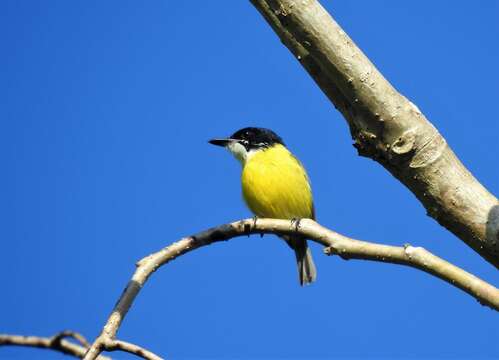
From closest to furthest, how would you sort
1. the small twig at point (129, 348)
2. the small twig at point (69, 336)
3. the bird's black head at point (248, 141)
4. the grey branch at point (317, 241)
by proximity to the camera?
1. the grey branch at point (317, 241)
2. the small twig at point (129, 348)
3. the small twig at point (69, 336)
4. the bird's black head at point (248, 141)

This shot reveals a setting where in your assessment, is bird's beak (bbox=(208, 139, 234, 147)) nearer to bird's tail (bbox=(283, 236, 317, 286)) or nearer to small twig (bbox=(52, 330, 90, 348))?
bird's tail (bbox=(283, 236, 317, 286))

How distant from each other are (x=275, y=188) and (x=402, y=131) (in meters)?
4.51

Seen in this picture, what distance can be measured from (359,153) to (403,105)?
34 centimetres

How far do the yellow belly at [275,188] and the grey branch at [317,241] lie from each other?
12.1ft

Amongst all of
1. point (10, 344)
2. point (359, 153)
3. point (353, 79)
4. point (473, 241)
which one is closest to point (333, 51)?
point (353, 79)

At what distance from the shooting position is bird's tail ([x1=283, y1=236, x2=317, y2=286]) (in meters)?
7.81

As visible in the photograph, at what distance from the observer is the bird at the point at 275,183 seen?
715 centimetres

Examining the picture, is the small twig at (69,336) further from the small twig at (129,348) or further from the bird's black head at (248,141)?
the bird's black head at (248,141)

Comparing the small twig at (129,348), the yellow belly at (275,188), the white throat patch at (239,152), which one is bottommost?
the small twig at (129,348)

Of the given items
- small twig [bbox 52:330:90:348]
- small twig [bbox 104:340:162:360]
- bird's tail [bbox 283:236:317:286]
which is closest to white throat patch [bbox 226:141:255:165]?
bird's tail [bbox 283:236:317:286]

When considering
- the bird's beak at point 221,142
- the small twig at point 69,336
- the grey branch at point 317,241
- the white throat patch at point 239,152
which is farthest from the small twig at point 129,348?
the bird's beak at point 221,142

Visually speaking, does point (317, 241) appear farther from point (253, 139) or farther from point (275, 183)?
point (253, 139)

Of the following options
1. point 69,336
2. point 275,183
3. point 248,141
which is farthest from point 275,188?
point 69,336

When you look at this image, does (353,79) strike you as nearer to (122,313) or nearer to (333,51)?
(333,51)
